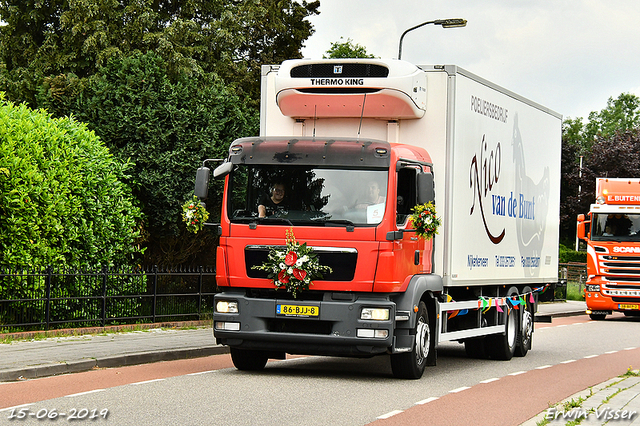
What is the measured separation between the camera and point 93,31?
103 ft

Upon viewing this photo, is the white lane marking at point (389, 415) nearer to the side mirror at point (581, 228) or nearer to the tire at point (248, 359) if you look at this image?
the tire at point (248, 359)

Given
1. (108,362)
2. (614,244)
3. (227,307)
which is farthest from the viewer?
(614,244)

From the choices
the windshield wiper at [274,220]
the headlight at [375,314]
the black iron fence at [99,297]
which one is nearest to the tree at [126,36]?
the black iron fence at [99,297]

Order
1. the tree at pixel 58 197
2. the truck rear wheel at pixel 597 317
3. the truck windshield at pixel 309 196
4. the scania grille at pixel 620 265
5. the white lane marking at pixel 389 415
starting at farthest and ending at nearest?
1. the truck rear wheel at pixel 597 317
2. the scania grille at pixel 620 265
3. the tree at pixel 58 197
4. the truck windshield at pixel 309 196
5. the white lane marking at pixel 389 415

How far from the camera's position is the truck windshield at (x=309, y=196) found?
11.2 metres

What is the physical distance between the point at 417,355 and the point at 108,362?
4181mm

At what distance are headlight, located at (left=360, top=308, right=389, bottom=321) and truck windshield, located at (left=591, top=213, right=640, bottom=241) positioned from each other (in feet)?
60.9

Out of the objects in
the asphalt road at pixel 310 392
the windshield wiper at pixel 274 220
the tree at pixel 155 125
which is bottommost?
the asphalt road at pixel 310 392

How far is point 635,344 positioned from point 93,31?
20.2 meters

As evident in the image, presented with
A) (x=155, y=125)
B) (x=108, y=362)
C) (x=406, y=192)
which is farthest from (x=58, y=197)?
(x=406, y=192)

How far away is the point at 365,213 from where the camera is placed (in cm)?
1113

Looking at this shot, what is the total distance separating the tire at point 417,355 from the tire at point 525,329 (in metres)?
4.39

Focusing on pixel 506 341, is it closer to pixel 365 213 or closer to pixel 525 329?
pixel 525 329

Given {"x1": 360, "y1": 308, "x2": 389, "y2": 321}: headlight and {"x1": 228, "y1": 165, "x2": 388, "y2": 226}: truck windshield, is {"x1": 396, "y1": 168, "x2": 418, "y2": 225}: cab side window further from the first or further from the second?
{"x1": 360, "y1": 308, "x2": 389, "y2": 321}: headlight
